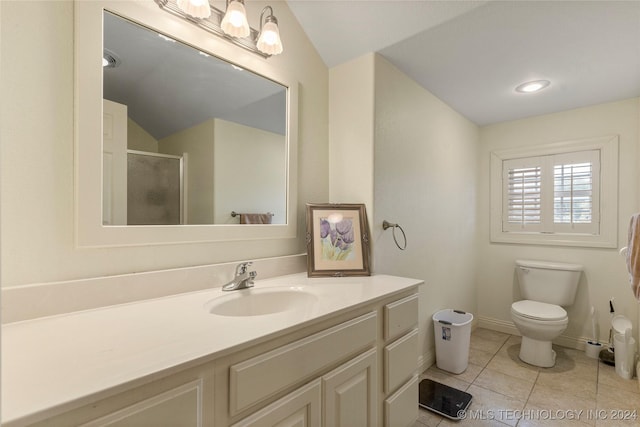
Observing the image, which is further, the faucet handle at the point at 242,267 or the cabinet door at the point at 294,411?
the faucet handle at the point at 242,267

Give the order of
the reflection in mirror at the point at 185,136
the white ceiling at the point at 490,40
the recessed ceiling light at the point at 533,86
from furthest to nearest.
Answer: the recessed ceiling light at the point at 533,86, the white ceiling at the point at 490,40, the reflection in mirror at the point at 185,136

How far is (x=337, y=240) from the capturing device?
1621 mm

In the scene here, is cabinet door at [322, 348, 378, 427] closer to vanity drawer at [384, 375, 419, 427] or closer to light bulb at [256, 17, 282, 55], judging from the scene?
vanity drawer at [384, 375, 419, 427]

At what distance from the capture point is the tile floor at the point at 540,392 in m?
1.61

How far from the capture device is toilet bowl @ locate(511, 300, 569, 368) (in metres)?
2.07

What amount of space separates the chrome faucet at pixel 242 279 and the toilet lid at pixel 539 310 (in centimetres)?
209

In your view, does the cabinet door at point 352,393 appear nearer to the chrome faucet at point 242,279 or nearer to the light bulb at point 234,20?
the chrome faucet at point 242,279

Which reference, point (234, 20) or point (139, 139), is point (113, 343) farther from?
point (234, 20)

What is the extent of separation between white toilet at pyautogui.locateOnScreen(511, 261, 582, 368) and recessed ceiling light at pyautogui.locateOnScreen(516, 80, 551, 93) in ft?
4.73

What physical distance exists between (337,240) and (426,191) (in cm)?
93

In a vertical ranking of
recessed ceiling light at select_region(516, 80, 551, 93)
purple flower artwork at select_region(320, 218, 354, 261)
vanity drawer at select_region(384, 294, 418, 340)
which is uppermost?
recessed ceiling light at select_region(516, 80, 551, 93)

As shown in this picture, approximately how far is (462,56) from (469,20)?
32 cm

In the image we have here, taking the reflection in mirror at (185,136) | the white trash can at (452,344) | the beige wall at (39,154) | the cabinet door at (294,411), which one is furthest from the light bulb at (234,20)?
the white trash can at (452,344)

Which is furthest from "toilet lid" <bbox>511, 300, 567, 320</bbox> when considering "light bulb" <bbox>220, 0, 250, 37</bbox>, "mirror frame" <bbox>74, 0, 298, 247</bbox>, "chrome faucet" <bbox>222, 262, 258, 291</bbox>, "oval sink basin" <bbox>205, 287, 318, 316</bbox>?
"light bulb" <bbox>220, 0, 250, 37</bbox>
